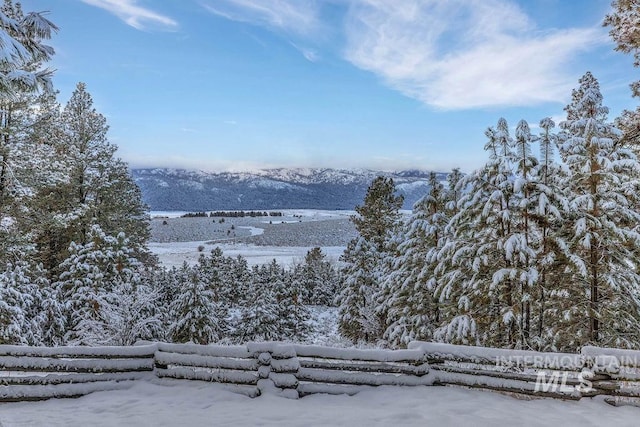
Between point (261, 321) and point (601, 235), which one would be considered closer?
point (601, 235)

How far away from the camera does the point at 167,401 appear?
251 inches

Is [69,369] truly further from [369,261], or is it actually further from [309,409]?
[369,261]

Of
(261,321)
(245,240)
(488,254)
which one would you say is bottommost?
(261,321)

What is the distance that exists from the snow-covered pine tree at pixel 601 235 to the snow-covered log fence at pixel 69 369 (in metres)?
10.6

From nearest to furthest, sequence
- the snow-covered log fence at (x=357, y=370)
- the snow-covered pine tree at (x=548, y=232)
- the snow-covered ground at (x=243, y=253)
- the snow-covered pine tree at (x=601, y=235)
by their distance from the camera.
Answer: the snow-covered log fence at (x=357, y=370)
the snow-covered pine tree at (x=601, y=235)
the snow-covered pine tree at (x=548, y=232)
the snow-covered ground at (x=243, y=253)

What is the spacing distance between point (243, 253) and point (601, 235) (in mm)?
55429

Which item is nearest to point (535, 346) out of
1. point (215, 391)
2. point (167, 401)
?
point (215, 391)

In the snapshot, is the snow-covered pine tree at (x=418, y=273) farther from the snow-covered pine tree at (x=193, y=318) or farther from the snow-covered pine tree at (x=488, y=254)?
the snow-covered pine tree at (x=193, y=318)

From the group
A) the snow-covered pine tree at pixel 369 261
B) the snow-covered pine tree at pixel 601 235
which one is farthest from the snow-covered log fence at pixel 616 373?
the snow-covered pine tree at pixel 369 261

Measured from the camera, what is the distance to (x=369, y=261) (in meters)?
23.3

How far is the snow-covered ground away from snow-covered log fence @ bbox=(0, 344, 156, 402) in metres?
43.2

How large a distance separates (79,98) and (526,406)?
23389mm

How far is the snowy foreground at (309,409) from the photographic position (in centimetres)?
562

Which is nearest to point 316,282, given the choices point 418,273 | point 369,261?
point 369,261
